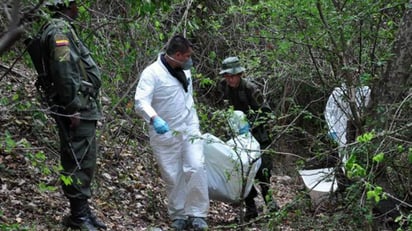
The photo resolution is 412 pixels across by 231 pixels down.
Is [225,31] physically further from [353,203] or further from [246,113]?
[353,203]

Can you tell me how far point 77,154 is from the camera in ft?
17.9

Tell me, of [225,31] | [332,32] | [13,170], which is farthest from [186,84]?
[225,31]

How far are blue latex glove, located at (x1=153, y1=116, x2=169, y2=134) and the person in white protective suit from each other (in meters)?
0.35

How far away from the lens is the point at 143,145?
8688mm

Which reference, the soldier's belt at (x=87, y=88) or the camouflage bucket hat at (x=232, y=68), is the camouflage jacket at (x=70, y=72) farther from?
the camouflage bucket hat at (x=232, y=68)

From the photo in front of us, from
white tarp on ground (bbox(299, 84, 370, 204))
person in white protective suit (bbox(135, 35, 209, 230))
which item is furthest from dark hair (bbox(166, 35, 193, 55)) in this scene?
white tarp on ground (bbox(299, 84, 370, 204))

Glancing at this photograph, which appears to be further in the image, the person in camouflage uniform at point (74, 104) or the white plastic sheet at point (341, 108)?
the white plastic sheet at point (341, 108)

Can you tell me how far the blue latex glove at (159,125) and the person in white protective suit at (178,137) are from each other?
351 millimetres

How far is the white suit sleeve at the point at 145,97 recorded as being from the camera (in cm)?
596

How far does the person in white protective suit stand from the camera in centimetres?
623

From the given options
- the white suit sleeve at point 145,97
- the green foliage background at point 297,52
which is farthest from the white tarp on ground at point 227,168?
the white suit sleeve at point 145,97

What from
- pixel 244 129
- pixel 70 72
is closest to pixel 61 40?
pixel 70 72

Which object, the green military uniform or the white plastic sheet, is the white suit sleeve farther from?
the white plastic sheet

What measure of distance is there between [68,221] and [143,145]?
10.5ft
